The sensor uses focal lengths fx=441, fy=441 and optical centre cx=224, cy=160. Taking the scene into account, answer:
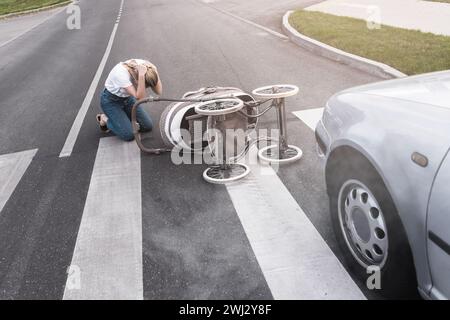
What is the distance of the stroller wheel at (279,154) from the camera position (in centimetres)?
464

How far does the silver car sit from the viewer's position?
203 centimetres

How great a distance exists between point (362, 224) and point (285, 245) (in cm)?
76

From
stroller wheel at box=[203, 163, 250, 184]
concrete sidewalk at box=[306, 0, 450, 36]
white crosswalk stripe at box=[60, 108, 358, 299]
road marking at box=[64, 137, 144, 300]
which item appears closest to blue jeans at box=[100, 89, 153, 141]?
road marking at box=[64, 137, 144, 300]

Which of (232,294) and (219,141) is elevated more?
(219,141)

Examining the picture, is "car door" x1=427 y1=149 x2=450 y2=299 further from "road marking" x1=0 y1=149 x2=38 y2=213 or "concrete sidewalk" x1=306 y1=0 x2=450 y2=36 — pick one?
"concrete sidewalk" x1=306 y1=0 x2=450 y2=36

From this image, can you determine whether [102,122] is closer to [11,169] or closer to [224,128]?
[11,169]

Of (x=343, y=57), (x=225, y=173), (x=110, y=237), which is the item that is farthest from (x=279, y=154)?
(x=343, y=57)

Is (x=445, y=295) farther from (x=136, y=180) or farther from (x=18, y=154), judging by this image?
(x=18, y=154)

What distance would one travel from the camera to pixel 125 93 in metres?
5.63

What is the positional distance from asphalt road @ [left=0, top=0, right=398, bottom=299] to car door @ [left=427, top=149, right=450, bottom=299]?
69 cm

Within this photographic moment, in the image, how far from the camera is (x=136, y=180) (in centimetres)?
470

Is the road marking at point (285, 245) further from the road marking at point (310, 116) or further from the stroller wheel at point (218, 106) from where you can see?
the road marking at point (310, 116)

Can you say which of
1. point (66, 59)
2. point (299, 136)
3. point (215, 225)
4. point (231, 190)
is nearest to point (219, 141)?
point (231, 190)

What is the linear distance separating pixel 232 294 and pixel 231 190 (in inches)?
59.0
